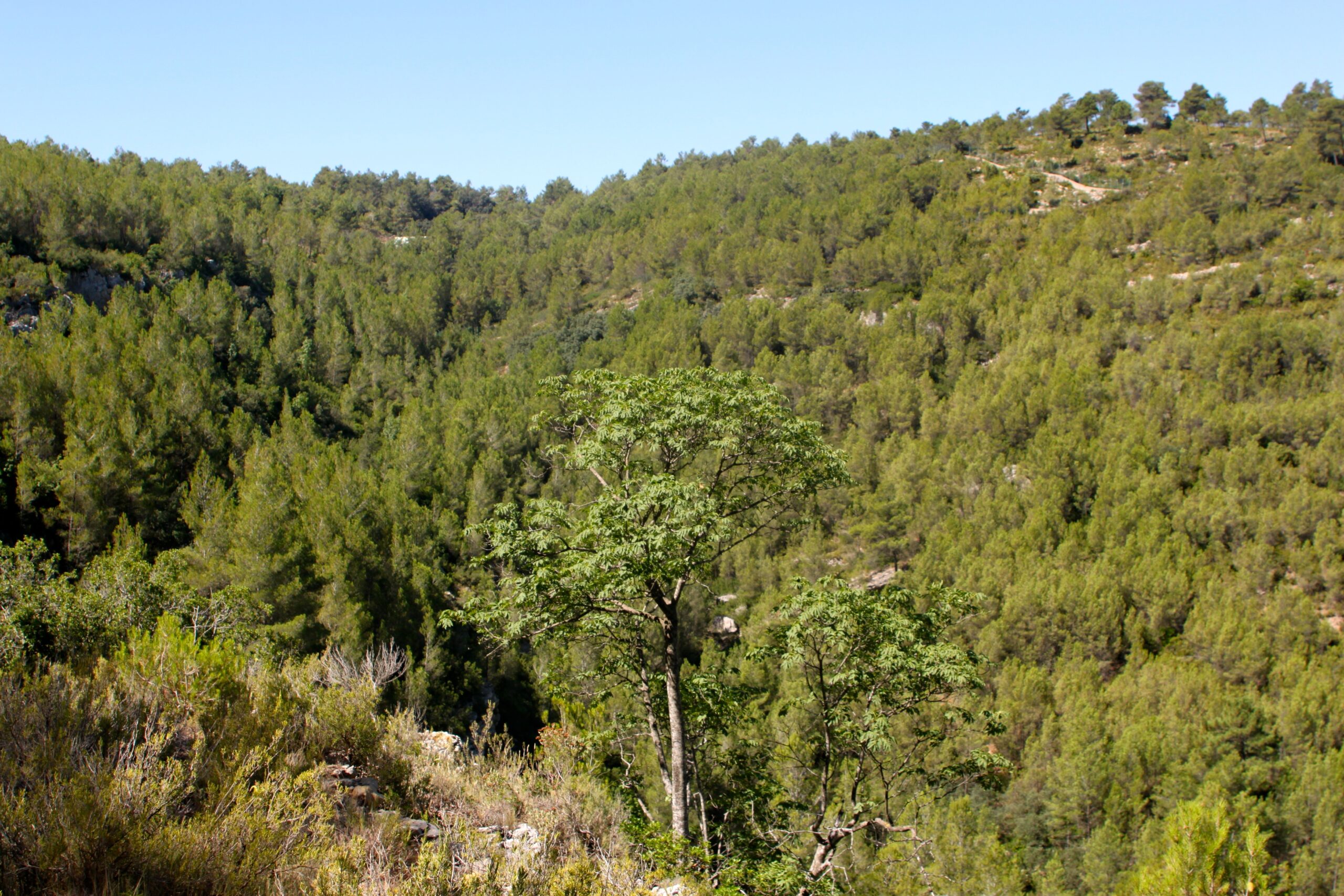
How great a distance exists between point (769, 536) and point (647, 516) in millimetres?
23655

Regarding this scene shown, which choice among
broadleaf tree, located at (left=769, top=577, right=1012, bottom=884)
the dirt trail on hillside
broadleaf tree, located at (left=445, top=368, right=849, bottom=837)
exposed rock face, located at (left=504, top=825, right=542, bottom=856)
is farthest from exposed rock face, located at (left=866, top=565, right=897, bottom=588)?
the dirt trail on hillside

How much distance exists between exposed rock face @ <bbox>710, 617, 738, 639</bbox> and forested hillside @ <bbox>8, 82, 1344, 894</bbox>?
382mm

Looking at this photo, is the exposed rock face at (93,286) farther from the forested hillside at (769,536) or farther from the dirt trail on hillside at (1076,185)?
the dirt trail on hillside at (1076,185)

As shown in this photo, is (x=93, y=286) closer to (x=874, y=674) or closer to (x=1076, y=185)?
(x=874, y=674)

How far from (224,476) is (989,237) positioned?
174 feet

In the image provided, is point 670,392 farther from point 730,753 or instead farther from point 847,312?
point 847,312

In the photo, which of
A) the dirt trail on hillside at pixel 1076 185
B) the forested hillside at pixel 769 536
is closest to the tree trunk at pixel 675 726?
the forested hillside at pixel 769 536

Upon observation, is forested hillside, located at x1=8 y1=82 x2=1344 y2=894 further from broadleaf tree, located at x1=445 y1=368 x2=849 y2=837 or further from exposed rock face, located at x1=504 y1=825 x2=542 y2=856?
broadleaf tree, located at x1=445 y1=368 x2=849 y2=837

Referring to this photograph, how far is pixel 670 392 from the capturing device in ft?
26.4

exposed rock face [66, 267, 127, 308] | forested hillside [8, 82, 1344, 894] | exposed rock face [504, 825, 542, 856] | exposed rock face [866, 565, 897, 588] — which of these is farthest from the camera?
exposed rock face [66, 267, 127, 308]

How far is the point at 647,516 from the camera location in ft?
25.9

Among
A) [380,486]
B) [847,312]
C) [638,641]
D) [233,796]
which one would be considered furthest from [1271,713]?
[847,312]

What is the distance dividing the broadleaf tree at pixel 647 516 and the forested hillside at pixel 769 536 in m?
0.83

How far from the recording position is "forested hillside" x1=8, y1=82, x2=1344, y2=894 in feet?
24.2
